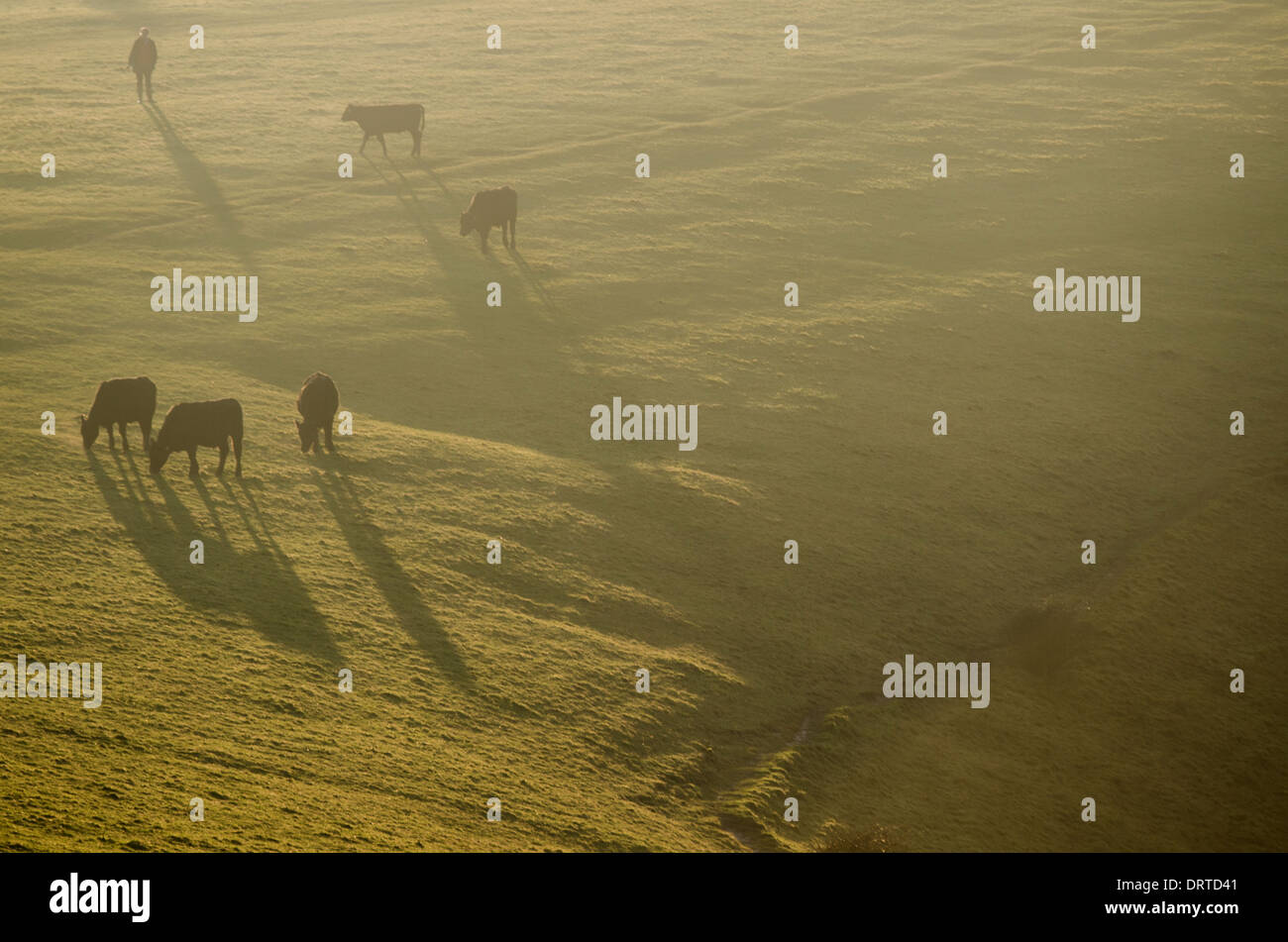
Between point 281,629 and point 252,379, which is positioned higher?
point 252,379

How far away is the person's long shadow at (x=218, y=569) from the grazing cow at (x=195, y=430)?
569 millimetres

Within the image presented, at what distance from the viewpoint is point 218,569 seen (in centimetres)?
1781

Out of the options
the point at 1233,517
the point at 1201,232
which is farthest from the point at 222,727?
the point at 1201,232

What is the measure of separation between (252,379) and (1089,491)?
717 inches

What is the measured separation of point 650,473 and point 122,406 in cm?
974

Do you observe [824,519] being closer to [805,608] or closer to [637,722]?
[805,608]

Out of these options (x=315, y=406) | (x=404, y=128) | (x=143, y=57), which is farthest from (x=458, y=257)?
(x=143, y=57)

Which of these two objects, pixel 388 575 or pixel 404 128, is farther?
pixel 404 128

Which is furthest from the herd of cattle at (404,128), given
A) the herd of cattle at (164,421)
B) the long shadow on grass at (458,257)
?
the herd of cattle at (164,421)

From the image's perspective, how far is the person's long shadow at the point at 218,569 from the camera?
16844mm

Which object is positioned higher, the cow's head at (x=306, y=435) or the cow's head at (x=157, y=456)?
the cow's head at (x=306, y=435)

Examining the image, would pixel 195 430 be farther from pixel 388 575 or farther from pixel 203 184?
pixel 203 184

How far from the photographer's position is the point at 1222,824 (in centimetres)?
1827

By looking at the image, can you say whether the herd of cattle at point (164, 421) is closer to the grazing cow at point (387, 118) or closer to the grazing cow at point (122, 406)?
the grazing cow at point (122, 406)
